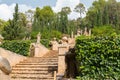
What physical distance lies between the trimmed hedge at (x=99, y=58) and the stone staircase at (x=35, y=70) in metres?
2.10

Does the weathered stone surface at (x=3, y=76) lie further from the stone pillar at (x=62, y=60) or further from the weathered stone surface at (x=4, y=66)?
the stone pillar at (x=62, y=60)

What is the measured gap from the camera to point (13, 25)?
33156mm

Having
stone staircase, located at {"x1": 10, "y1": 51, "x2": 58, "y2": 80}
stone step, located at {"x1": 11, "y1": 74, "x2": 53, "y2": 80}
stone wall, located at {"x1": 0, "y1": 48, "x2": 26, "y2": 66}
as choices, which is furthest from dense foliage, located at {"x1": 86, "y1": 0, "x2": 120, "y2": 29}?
stone step, located at {"x1": 11, "y1": 74, "x2": 53, "y2": 80}

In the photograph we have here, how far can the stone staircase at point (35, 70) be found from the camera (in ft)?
43.7

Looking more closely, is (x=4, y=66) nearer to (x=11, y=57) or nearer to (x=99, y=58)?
(x=99, y=58)

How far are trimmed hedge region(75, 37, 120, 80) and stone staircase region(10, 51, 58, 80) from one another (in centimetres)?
210

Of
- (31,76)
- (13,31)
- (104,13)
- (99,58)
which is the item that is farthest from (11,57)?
(104,13)

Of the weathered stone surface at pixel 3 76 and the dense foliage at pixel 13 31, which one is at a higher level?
the dense foliage at pixel 13 31

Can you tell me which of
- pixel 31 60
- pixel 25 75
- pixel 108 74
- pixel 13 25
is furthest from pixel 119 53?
pixel 13 25

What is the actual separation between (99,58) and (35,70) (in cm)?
442

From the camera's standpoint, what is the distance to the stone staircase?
43.7ft

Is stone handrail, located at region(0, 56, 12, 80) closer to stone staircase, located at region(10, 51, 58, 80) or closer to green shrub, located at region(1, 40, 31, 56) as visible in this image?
stone staircase, located at region(10, 51, 58, 80)

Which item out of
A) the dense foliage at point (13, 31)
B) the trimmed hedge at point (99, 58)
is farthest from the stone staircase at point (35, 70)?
the dense foliage at point (13, 31)

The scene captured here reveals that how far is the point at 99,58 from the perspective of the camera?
1118 cm
